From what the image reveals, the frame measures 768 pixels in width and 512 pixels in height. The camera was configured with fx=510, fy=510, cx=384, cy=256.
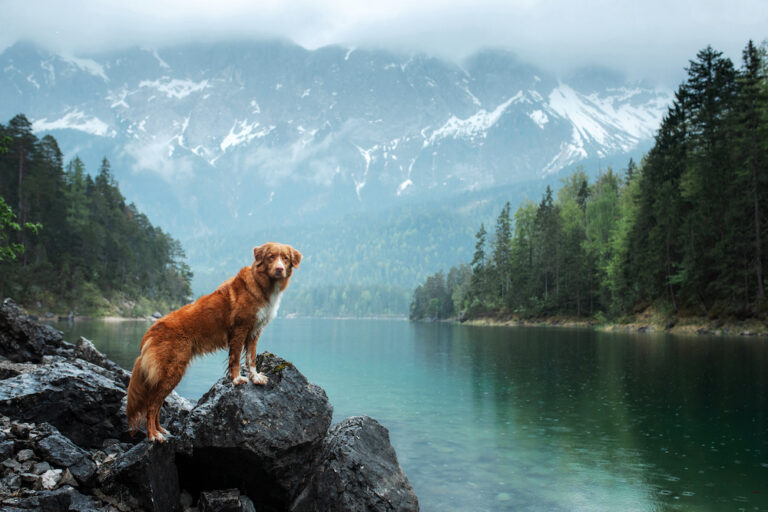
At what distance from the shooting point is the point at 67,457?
7867 millimetres

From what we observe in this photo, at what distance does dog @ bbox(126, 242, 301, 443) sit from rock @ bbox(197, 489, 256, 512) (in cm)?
113

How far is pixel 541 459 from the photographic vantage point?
46.6 ft

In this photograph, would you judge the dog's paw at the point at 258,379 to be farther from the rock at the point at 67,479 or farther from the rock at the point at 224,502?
the rock at the point at 67,479

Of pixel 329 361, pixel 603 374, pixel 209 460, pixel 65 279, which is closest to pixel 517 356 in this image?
pixel 603 374

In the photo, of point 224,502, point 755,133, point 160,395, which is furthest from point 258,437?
point 755,133

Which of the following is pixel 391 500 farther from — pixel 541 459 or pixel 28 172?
pixel 28 172

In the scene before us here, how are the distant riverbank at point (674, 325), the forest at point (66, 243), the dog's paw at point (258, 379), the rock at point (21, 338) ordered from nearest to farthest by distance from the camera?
the dog's paw at point (258, 379) < the rock at point (21, 338) < the distant riverbank at point (674, 325) < the forest at point (66, 243)

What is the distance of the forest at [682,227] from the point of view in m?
48.9

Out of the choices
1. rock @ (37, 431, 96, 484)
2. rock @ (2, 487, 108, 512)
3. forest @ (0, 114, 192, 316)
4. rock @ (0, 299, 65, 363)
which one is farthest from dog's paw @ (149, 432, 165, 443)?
forest @ (0, 114, 192, 316)

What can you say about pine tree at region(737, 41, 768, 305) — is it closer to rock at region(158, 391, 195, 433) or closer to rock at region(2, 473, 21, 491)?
rock at region(158, 391, 195, 433)

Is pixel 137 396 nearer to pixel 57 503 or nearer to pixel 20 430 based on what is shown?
pixel 57 503

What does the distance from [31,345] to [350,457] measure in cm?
1518

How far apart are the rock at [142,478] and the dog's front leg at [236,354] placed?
1.35 meters

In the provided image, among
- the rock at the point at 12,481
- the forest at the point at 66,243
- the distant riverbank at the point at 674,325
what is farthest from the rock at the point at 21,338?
the distant riverbank at the point at 674,325
